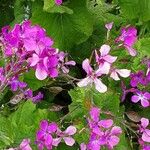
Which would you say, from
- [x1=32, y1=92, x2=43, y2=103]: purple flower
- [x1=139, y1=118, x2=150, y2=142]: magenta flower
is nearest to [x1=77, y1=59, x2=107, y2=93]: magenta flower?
[x1=139, y1=118, x2=150, y2=142]: magenta flower

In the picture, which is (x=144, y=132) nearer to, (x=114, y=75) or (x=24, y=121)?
(x=114, y=75)

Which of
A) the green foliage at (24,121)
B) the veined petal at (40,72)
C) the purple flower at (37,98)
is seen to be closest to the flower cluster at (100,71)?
the veined petal at (40,72)

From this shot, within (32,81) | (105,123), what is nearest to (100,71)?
(105,123)

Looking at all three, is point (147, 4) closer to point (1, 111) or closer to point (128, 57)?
point (128, 57)

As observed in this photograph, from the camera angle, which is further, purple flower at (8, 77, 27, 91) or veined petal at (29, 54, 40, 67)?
purple flower at (8, 77, 27, 91)

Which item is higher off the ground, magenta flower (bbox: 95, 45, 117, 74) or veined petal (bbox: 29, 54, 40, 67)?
veined petal (bbox: 29, 54, 40, 67)

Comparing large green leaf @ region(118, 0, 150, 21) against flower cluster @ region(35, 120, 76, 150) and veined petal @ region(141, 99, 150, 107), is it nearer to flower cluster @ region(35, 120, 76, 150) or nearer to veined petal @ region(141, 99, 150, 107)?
veined petal @ region(141, 99, 150, 107)
